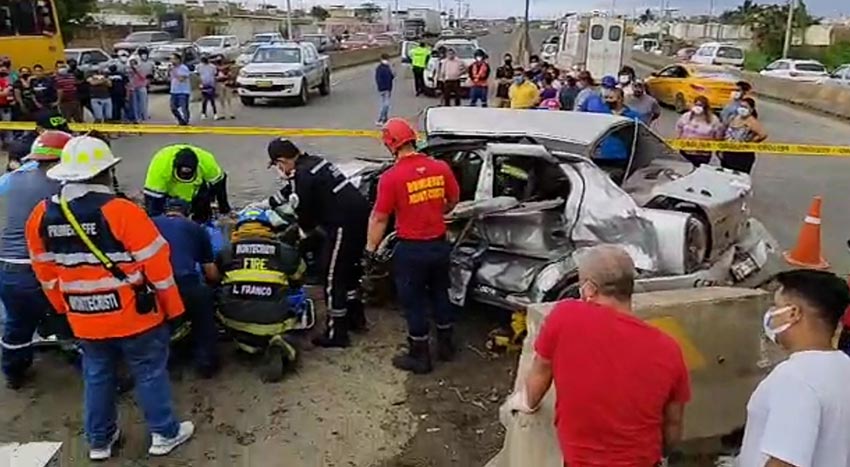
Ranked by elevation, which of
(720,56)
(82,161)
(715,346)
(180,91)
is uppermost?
(82,161)

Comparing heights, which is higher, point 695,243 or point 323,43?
point 695,243

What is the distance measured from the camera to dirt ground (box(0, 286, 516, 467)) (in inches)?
178

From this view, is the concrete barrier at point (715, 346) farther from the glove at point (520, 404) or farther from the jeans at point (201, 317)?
the jeans at point (201, 317)

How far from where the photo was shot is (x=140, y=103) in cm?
1778

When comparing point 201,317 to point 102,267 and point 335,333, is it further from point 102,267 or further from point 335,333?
point 102,267

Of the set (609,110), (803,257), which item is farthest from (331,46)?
(803,257)

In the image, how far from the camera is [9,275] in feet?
16.4

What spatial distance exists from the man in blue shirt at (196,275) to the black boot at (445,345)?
1543mm

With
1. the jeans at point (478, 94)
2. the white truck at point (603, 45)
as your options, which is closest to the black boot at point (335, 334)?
→ the jeans at point (478, 94)

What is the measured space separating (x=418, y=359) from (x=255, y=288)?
122 centimetres

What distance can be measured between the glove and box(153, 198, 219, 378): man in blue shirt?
2658 millimetres

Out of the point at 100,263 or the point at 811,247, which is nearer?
the point at 100,263

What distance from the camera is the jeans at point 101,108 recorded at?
15453mm

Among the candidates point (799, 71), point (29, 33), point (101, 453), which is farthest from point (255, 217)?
point (799, 71)
